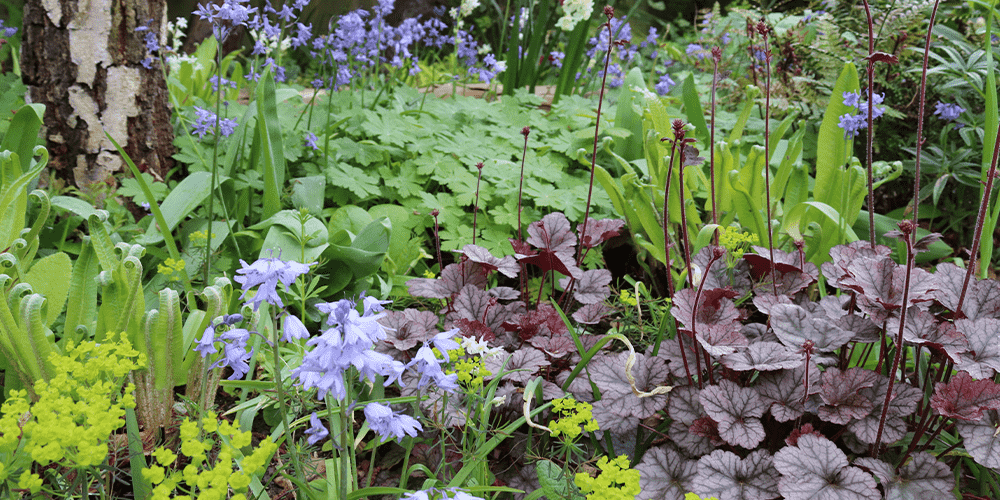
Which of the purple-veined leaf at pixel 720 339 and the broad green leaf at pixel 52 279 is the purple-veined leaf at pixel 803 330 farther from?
the broad green leaf at pixel 52 279

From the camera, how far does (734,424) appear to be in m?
1.32

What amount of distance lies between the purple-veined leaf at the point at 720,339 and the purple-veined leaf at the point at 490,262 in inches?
24.2

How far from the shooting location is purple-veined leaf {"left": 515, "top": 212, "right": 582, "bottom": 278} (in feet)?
6.17

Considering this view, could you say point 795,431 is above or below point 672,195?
below

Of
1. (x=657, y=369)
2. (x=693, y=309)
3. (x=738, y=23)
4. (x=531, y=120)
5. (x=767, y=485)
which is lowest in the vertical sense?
(x=767, y=485)

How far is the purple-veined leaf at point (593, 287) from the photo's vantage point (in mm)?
1839

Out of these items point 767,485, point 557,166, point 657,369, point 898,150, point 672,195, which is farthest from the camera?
point 898,150

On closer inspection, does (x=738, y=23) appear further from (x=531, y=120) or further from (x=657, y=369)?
(x=657, y=369)

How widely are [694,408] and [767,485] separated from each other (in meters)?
0.23

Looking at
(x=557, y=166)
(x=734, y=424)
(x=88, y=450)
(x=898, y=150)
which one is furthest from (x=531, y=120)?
(x=88, y=450)

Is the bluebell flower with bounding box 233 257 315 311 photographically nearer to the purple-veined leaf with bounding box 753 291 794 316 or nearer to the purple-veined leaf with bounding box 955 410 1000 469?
the purple-veined leaf with bounding box 753 291 794 316

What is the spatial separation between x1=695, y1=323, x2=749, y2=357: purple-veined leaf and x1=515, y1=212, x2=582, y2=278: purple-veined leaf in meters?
0.52

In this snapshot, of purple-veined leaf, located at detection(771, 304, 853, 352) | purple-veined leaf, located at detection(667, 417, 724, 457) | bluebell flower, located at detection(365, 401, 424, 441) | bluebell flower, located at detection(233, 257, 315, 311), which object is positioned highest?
bluebell flower, located at detection(233, 257, 315, 311)

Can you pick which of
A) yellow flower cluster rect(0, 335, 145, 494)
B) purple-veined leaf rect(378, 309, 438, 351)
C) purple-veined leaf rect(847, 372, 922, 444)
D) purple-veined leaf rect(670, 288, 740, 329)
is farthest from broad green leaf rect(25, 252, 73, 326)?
purple-veined leaf rect(847, 372, 922, 444)
